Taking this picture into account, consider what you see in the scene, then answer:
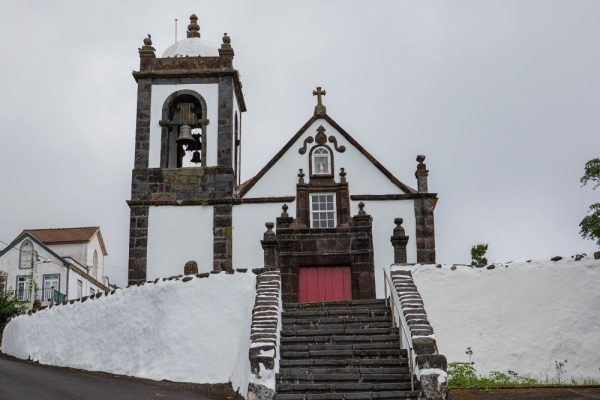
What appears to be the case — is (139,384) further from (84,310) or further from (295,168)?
(295,168)

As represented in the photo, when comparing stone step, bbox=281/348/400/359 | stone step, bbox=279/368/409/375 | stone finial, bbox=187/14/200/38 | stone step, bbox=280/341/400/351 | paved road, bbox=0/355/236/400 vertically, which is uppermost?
stone finial, bbox=187/14/200/38

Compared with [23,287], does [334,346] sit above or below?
below

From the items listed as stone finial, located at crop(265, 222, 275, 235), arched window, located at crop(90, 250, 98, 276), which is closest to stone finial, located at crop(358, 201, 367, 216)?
stone finial, located at crop(265, 222, 275, 235)

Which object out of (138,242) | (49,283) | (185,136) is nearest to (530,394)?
(138,242)

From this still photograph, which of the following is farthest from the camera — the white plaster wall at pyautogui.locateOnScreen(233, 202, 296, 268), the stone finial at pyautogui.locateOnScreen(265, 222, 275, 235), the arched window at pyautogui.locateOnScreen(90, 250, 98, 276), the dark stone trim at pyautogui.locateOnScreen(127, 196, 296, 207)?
the arched window at pyautogui.locateOnScreen(90, 250, 98, 276)

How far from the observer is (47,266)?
128ft

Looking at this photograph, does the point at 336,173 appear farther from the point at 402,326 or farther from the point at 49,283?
the point at 49,283

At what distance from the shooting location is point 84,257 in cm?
4256

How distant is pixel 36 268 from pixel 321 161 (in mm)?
22502

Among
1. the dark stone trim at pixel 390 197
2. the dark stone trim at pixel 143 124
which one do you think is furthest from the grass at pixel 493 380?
the dark stone trim at pixel 143 124

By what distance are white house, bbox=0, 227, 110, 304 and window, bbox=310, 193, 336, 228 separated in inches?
750

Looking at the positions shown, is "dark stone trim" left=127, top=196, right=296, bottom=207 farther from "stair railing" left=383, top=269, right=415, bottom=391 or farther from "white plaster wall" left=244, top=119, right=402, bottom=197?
"stair railing" left=383, top=269, right=415, bottom=391

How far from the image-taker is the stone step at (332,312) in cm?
1401

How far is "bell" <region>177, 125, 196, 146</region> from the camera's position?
21.8 m
